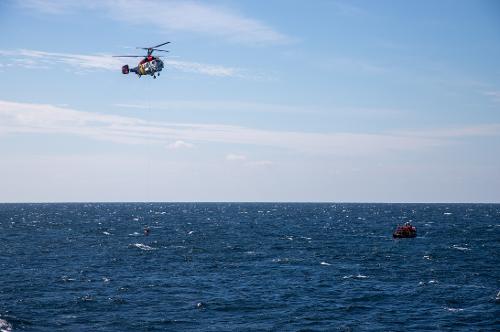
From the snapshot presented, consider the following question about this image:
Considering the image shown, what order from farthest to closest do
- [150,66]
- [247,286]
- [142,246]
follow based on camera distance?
[142,246], [247,286], [150,66]

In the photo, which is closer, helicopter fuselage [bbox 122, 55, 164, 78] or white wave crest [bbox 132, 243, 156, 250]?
helicopter fuselage [bbox 122, 55, 164, 78]

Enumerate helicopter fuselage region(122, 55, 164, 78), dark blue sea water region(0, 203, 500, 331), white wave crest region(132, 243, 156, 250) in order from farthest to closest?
1. white wave crest region(132, 243, 156, 250)
2. helicopter fuselage region(122, 55, 164, 78)
3. dark blue sea water region(0, 203, 500, 331)

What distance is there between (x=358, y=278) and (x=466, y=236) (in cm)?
6340

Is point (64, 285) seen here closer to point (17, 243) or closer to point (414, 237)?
point (17, 243)

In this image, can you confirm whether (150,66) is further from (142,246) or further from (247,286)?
(142,246)

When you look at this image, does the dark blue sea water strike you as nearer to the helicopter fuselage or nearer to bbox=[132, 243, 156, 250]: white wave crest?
bbox=[132, 243, 156, 250]: white wave crest

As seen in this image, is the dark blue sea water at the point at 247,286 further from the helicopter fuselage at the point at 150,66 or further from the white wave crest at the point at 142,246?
the helicopter fuselage at the point at 150,66

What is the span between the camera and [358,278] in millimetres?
65062

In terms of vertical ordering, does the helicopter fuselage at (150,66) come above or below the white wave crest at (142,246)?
above

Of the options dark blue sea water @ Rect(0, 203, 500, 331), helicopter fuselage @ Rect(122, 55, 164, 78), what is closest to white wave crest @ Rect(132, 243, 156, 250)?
dark blue sea water @ Rect(0, 203, 500, 331)

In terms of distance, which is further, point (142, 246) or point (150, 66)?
point (142, 246)

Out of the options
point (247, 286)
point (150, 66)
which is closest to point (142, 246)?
point (247, 286)

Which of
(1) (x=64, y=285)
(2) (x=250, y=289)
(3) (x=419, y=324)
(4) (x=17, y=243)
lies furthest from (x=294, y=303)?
(4) (x=17, y=243)

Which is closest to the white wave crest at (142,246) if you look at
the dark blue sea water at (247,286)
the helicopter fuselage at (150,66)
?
the dark blue sea water at (247,286)
